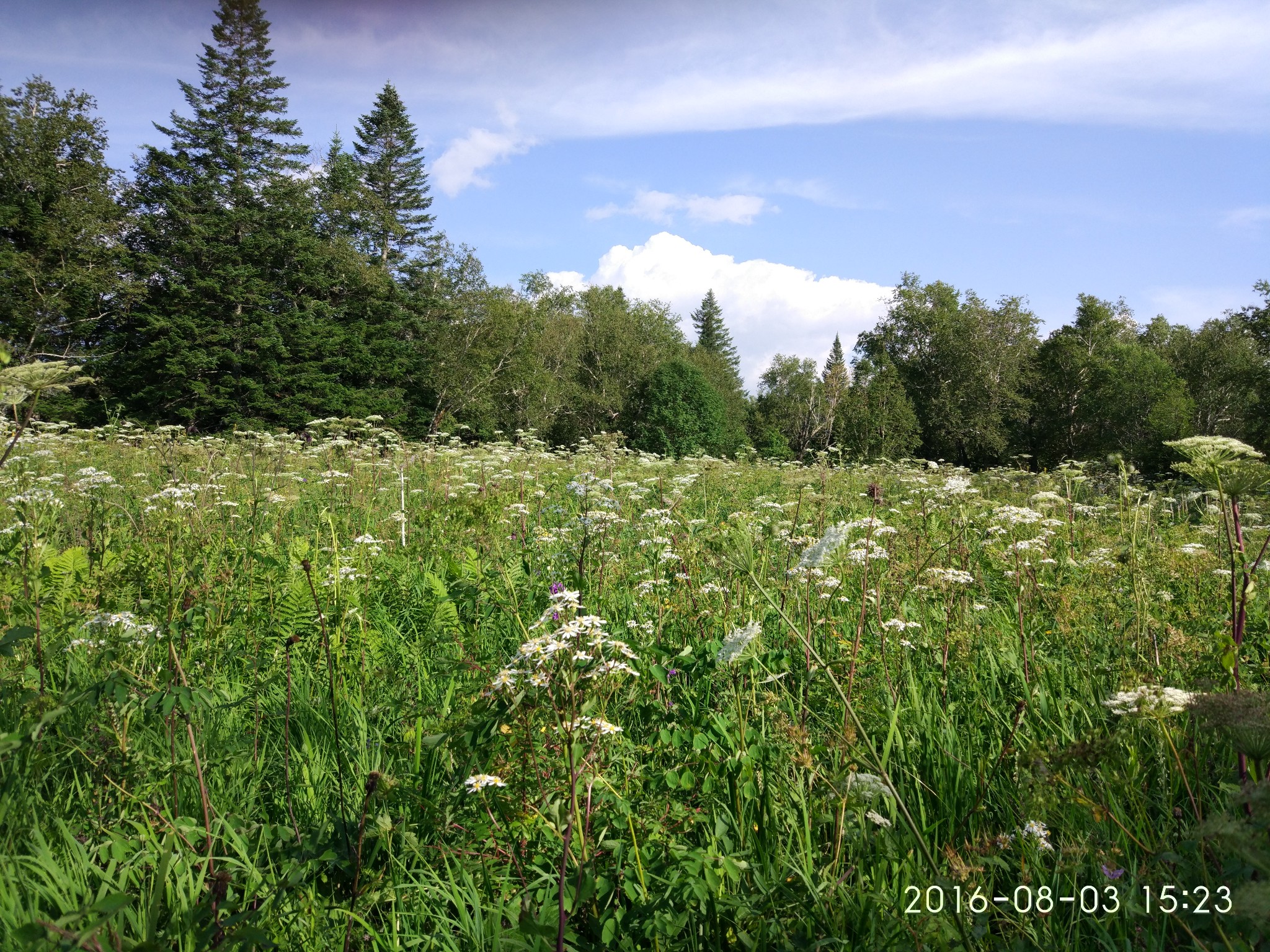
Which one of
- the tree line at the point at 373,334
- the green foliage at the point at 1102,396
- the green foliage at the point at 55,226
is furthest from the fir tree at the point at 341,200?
the green foliage at the point at 1102,396

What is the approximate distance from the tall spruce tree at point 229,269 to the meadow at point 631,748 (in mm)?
30077

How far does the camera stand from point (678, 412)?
121ft

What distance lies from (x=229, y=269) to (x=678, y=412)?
22034mm

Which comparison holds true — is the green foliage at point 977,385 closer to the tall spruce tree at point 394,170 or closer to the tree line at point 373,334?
the tree line at point 373,334

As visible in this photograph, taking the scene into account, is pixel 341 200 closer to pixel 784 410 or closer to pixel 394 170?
pixel 394 170

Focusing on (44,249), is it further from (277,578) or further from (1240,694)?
(1240,694)

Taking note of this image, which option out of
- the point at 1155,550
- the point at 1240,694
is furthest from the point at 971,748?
the point at 1155,550

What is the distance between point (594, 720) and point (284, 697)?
6.89ft

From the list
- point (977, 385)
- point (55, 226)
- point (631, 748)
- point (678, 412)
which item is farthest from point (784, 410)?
point (631, 748)

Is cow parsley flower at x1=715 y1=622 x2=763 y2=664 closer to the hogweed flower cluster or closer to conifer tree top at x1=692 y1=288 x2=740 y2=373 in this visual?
the hogweed flower cluster

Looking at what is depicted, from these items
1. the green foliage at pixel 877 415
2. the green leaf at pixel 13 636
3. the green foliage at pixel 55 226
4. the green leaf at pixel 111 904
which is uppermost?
the green foliage at pixel 55 226

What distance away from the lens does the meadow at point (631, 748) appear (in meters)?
1.63

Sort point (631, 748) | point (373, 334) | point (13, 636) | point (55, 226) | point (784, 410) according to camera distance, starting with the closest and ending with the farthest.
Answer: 1. point (13, 636)
2. point (631, 748)
3. point (55, 226)
4. point (373, 334)
5. point (784, 410)

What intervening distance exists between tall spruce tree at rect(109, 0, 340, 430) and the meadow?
3008 centimetres
